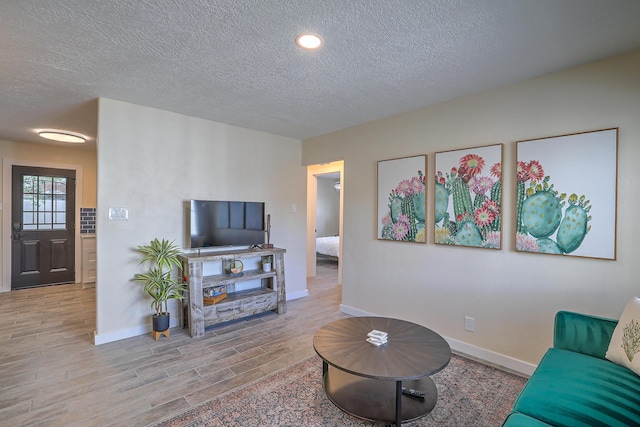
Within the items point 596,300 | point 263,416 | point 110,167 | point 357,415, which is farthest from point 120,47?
point 596,300

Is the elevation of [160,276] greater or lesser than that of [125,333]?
greater

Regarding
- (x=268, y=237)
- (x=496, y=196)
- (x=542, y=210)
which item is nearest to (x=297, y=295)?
(x=268, y=237)

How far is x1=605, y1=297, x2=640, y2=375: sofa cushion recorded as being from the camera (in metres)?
1.62

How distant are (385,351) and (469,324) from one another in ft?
4.48

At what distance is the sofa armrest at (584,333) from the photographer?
1.87 metres

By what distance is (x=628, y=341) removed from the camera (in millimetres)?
1675

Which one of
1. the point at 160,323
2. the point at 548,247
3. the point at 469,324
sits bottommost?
the point at 160,323

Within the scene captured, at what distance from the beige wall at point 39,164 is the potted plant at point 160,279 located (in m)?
3.30

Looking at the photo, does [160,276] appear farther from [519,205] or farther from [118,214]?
[519,205]

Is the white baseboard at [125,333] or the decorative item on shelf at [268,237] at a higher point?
the decorative item on shelf at [268,237]

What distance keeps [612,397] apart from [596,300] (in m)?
1.05

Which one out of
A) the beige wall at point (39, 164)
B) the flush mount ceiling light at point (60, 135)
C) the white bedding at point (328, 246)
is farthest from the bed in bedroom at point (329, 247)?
the flush mount ceiling light at point (60, 135)

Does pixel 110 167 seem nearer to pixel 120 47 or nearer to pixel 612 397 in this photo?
pixel 120 47

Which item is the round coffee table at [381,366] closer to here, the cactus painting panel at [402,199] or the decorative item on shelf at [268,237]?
the cactus painting panel at [402,199]
